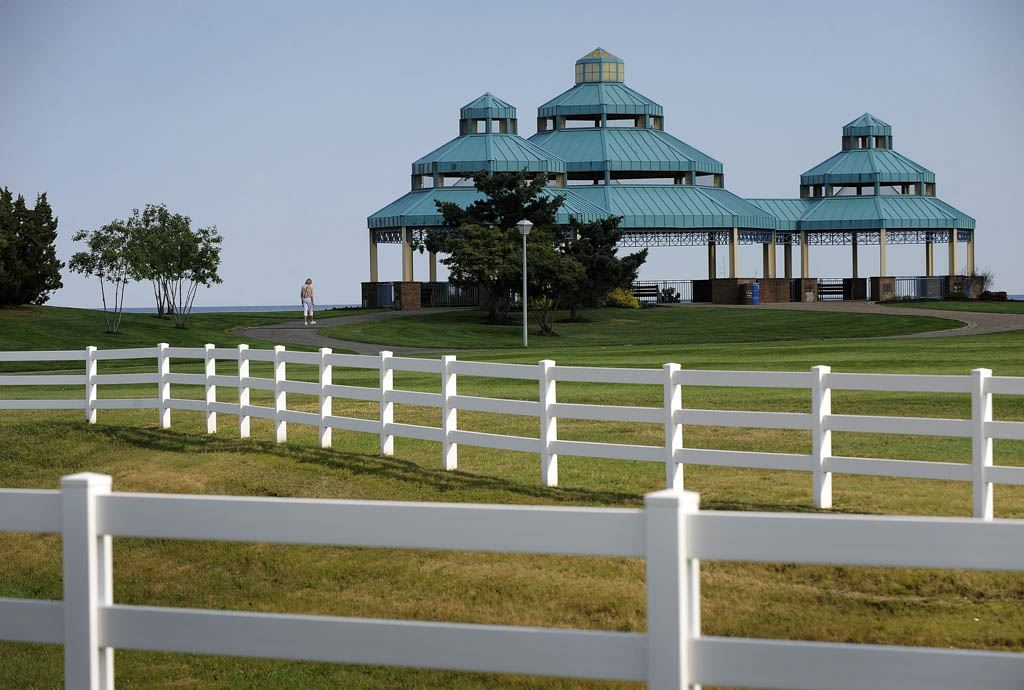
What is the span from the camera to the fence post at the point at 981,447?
11148 mm

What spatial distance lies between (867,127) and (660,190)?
17.0 m

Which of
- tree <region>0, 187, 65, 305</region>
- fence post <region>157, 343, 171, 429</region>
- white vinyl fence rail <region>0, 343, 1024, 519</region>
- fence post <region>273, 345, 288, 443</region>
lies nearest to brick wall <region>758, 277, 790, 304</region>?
tree <region>0, 187, 65, 305</region>

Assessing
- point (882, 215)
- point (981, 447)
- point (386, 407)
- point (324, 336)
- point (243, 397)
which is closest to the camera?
point (981, 447)

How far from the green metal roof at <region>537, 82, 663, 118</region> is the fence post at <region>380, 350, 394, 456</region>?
202 feet

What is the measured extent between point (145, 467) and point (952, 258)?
6846 centimetres

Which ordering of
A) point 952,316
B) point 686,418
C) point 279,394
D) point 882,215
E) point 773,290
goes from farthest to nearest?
point 882,215
point 773,290
point 952,316
point 279,394
point 686,418

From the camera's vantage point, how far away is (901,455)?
49.2 ft

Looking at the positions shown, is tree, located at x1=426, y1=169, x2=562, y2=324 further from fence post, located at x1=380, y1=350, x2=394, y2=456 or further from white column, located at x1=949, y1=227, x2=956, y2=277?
fence post, located at x1=380, y1=350, x2=394, y2=456

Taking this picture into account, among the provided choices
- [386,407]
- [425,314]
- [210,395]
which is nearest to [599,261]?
[425,314]

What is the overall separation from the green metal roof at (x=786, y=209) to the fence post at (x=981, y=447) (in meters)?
65.2

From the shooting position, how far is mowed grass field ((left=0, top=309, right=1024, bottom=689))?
8852 millimetres

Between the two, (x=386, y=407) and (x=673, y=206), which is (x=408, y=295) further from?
(x=386, y=407)

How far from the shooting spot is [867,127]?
8038 cm

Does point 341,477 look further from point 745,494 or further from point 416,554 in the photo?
point 745,494
